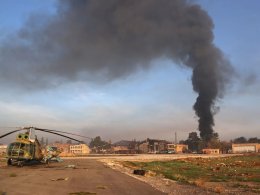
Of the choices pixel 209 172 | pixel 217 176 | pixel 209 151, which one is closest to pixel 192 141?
pixel 209 151

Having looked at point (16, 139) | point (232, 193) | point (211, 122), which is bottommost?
point (232, 193)

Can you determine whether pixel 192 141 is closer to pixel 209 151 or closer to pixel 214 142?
pixel 214 142

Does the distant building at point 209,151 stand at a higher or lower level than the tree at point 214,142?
lower

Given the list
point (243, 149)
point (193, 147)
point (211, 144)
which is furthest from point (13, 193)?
point (243, 149)

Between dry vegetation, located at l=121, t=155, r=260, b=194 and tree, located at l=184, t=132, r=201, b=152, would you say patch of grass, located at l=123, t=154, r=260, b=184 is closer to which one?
dry vegetation, located at l=121, t=155, r=260, b=194

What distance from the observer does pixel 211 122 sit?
12888 centimetres

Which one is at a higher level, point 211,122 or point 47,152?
point 211,122

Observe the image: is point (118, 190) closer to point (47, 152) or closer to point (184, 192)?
point (184, 192)

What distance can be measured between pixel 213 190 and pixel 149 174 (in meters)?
12.6

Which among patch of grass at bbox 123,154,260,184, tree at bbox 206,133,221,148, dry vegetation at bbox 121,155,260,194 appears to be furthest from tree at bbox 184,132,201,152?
dry vegetation at bbox 121,155,260,194

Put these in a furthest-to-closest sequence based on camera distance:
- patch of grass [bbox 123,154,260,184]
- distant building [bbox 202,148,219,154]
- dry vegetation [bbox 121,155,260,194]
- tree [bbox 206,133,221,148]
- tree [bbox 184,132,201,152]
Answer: tree [bbox 184,132,201,152]
distant building [bbox 202,148,219,154]
tree [bbox 206,133,221,148]
patch of grass [bbox 123,154,260,184]
dry vegetation [bbox 121,155,260,194]

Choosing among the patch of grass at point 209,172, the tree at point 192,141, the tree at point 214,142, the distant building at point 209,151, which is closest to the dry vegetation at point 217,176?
the patch of grass at point 209,172

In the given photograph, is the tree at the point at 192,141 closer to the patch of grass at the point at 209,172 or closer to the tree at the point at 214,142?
the tree at the point at 214,142

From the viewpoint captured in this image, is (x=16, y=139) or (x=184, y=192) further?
(x=16, y=139)
